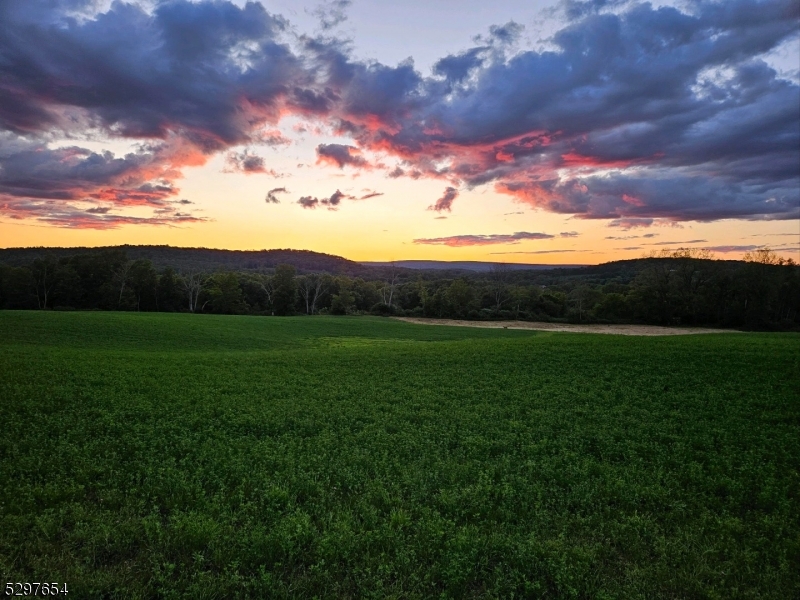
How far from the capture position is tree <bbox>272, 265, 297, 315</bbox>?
8869cm

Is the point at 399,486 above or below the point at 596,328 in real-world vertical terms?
above

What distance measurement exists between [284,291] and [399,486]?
84.6 meters

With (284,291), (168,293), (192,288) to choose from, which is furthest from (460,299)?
(168,293)

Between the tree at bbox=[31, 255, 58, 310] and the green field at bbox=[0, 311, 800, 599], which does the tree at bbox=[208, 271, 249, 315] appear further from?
the green field at bbox=[0, 311, 800, 599]

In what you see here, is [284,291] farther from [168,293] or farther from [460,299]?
[460,299]

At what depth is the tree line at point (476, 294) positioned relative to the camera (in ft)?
232

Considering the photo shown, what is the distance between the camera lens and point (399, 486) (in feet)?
27.8

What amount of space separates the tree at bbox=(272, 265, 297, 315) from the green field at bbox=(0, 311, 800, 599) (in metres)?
70.8

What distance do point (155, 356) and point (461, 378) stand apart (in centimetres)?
1764

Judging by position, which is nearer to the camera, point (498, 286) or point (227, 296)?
point (227, 296)

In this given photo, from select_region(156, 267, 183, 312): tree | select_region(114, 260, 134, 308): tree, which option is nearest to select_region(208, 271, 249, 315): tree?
select_region(156, 267, 183, 312): tree

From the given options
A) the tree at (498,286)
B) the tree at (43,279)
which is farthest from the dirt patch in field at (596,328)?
the tree at (43,279)

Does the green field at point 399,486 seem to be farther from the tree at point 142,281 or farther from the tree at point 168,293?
the tree at point 168,293

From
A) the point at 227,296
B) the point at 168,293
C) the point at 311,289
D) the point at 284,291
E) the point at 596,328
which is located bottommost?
the point at 596,328
